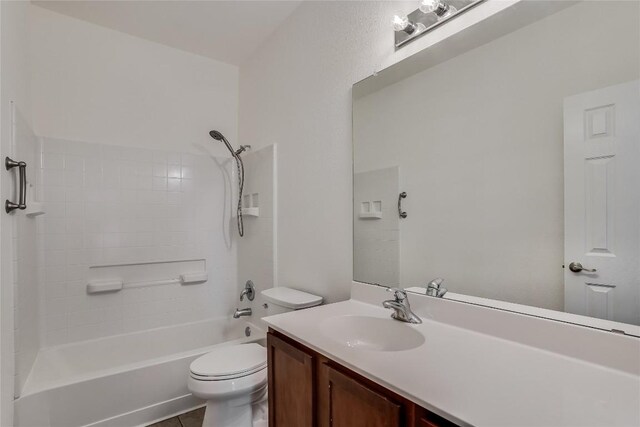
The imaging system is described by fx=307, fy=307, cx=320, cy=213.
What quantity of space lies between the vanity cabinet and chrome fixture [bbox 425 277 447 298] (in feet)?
1.60

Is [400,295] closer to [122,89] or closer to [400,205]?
[400,205]

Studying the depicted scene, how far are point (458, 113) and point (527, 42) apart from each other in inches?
11.3

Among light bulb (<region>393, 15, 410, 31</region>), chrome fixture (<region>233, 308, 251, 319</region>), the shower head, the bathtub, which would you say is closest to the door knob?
light bulb (<region>393, 15, 410, 31</region>)

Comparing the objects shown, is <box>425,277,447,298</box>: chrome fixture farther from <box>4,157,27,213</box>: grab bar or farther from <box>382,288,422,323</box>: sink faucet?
<box>4,157,27,213</box>: grab bar

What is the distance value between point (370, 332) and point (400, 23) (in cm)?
129

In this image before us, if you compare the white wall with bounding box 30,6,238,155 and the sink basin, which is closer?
the sink basin

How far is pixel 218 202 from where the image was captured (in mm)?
2785

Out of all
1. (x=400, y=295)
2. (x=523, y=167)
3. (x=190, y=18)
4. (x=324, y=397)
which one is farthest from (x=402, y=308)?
(x=190, y=18)

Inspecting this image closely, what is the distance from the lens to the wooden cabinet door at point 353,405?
744 millimetres

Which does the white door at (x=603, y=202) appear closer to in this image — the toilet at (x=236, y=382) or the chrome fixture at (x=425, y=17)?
the chrome fixture at (x=425, y=17)

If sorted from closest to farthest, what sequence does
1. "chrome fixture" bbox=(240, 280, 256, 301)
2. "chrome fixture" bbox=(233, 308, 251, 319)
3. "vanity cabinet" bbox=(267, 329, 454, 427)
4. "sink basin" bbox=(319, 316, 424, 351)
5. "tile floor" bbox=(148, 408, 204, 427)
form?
"vanity cabinet" bbox=(267, 329, 454, 427), "sink basin" bbox=(319, 316, 424, 351), "tile floor" bbox=(148, 408, 204, 427), "chrome fixture" bbox=(233, 308, 251, 319), "chrome fixture" bbox=(240, 280, 256, 301)

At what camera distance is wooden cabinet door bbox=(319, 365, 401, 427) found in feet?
2.44

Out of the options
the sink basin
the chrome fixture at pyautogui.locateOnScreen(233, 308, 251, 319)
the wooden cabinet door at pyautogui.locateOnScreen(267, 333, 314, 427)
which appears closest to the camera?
the wooden cabinet door at pyautogui.locateOnScreen(267, 333, 314, 427)

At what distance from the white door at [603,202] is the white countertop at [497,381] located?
14 centimetres
